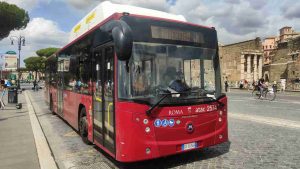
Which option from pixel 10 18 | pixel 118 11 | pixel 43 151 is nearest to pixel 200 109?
pixel 118 11

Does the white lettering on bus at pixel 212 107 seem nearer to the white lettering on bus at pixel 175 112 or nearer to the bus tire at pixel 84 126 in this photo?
the white lettering on bus at pixel 175 112

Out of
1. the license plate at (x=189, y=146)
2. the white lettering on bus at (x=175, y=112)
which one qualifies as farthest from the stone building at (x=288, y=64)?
the white lettering on bus at (x=175, y=112)

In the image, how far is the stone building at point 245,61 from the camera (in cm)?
5119

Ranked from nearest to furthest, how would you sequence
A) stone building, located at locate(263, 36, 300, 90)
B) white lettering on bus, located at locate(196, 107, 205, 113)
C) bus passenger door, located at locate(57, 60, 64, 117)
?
white lettering on bus, located at locate(196, 107, 205, 113) → bus passenger door, located at locate(57, 60, 64, 117) → stone building, located at locate(263, 36, 300, 90)

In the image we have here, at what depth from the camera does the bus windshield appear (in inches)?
203

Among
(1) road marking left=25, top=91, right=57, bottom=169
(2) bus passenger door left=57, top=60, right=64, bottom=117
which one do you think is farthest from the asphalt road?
(2) bus passenger door left=57, top=60, right=64, bottom=117

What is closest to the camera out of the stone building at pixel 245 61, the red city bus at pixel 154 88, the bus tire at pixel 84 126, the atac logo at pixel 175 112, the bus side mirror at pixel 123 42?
the bus side mirror at pixel 123 42

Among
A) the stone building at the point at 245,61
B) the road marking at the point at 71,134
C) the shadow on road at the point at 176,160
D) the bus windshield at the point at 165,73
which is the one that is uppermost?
the stone building at the point at 245,61

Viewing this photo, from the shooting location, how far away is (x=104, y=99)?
233 inches

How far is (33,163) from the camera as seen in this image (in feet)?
20.1

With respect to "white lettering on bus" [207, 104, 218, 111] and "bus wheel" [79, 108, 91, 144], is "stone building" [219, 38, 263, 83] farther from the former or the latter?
"white lettering on bus" [207, 104, 218, 111]

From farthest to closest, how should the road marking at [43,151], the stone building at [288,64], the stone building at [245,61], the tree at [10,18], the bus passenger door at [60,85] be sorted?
the stone building at [245,61] → the tree at [10,18] → the stone building at [288,64] → the bus passenger door at [60,85] → the road marking at [43,151]

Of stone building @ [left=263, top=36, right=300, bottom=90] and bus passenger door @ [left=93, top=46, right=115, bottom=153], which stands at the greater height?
stone building @ [left=263, top=36, right=300, bottom=90]

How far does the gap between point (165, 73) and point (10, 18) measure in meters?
44.5
